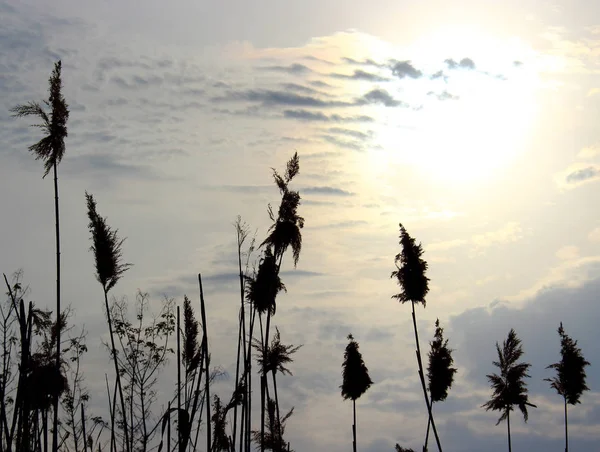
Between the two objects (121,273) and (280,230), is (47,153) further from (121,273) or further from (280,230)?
(280,230)

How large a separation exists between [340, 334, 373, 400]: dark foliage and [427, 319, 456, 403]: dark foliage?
21.2 ft

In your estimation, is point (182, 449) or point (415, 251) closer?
point (182, 449)

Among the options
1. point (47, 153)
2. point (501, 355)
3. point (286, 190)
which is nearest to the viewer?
point (47, 153)

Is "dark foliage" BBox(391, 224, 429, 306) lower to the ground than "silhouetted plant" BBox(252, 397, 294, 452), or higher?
higher

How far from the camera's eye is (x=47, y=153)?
772 inches

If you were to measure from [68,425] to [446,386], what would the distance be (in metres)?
15.2

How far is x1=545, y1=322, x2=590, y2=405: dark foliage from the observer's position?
39750 mm

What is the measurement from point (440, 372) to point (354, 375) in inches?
277

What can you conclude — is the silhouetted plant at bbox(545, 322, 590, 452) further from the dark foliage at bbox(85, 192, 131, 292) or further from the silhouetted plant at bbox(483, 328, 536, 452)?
the dark foliage at bbox(85, 192, 131, 292)

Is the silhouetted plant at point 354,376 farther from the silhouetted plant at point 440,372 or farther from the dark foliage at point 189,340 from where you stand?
the dark foliage at point 189,340

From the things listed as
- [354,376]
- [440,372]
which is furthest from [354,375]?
[440,372]

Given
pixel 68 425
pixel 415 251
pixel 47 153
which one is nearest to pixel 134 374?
pixel 68 425

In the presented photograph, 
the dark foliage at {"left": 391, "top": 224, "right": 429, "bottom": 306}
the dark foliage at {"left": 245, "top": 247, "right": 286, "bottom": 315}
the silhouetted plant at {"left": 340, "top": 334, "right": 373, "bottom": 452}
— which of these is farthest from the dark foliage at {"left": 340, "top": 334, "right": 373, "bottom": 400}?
the dark foliage at {"left": 245, "top": 247, "right": 286, "bottom": 315}

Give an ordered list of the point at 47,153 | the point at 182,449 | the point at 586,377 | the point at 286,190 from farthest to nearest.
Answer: the point at 586,377 < the point at 286,190 < the point at 47,153 < the point at 182,449
